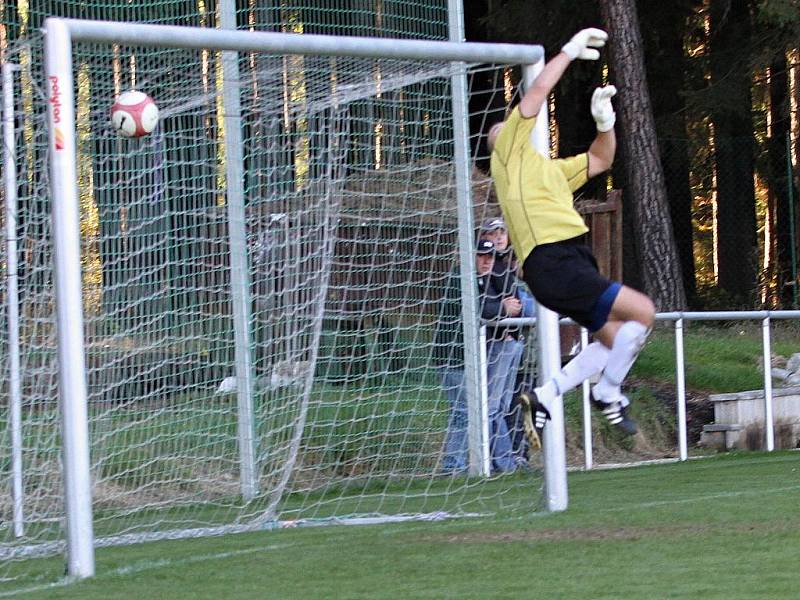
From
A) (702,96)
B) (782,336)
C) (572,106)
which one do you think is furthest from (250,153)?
(572,106)

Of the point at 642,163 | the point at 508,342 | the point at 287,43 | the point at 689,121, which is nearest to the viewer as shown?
the point at 287,43

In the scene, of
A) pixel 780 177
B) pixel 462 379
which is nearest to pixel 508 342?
pixel 462 379

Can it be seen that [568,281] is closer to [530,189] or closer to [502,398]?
[530,189]

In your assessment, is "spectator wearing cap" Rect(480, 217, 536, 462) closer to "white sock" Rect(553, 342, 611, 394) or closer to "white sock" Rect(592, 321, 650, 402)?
"white sock" Rect(553, 342, 611, 394)

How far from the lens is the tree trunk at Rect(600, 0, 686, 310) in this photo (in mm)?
17984

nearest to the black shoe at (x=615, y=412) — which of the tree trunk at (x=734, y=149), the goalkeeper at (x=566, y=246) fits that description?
the goalkeeper at (x=566, y=246)

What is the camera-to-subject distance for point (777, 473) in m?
10.2

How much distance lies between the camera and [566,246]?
7281mm

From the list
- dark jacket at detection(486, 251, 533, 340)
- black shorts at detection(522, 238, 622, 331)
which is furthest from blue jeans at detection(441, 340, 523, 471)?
black shorts at detection(522, 238, 622, 331)

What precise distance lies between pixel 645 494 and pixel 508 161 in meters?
2.83

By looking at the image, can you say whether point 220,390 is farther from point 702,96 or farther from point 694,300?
point 694,300

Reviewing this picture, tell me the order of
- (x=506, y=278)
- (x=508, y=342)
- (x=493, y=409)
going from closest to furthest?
(x=506, y=278) → (x=493, y=409) → (x=508, y=342)

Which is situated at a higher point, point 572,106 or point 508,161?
point 572,106

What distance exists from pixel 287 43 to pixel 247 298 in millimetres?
2484
